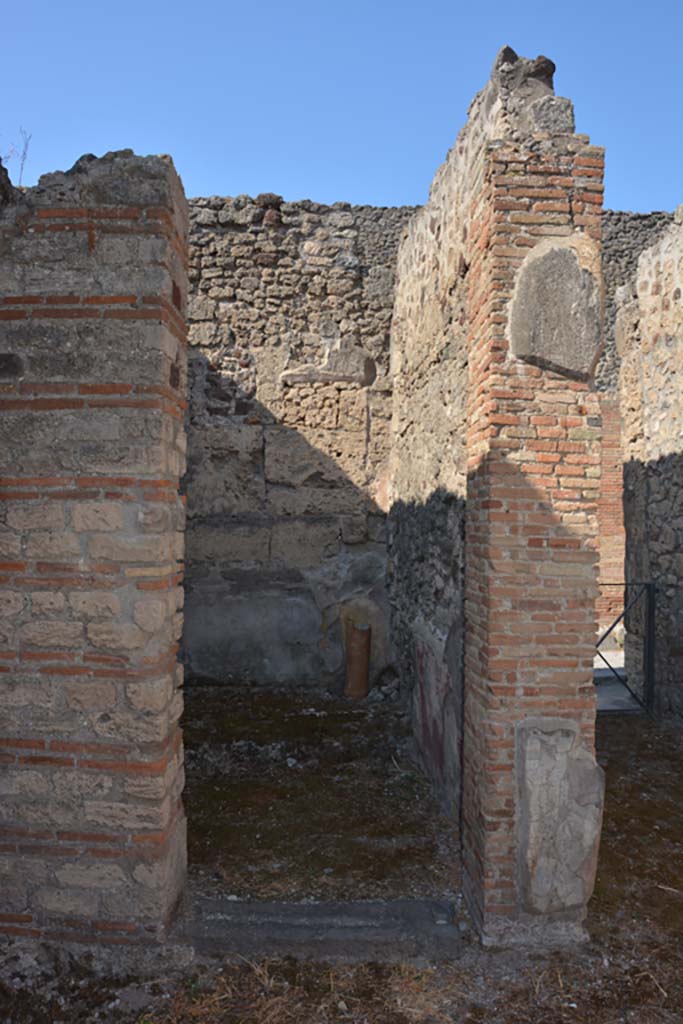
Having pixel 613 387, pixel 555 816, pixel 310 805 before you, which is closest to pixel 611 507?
pixel 613 387

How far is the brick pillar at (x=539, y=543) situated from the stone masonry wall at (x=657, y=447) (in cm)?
382

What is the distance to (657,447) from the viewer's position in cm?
726

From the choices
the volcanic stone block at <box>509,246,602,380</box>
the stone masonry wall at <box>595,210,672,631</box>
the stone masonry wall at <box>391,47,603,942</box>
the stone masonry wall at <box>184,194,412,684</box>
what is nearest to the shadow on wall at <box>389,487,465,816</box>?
the stone masonry wall at <box>391,47,603,942</box>

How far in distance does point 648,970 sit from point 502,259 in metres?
3.42

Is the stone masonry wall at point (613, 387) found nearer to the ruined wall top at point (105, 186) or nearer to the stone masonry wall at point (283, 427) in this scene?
the stone masonry wall at point (283, 427)

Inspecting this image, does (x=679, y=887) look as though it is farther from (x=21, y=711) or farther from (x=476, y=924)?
(x=21, y=711)

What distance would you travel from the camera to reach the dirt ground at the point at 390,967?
115 inches

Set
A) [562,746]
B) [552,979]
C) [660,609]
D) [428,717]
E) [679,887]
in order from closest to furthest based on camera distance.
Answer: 1. [552,979]
2. [562,746]
3. [679,887]
4. [428,717]
5. [660,609]

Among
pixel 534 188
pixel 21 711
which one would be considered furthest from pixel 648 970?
pixel 534 188

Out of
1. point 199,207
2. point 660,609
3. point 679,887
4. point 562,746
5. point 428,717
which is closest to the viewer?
point 562,746

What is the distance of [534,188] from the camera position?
11.6 ft

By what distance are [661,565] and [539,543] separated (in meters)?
4.41

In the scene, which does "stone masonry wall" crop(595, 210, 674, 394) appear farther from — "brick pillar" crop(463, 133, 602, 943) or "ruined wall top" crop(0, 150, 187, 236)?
"ruined wall top" crop(0, 150, 187, 236)

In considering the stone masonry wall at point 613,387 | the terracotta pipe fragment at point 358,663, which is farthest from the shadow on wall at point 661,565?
the stone masonry wall at point 613,387
